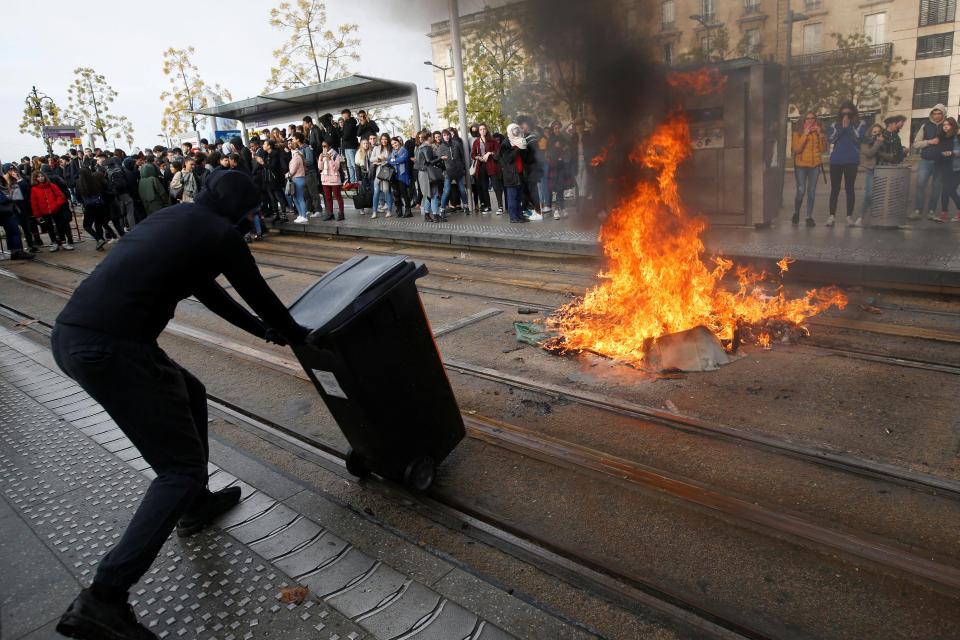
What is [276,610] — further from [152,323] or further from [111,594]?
[152,323]

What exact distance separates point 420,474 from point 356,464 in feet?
1.57

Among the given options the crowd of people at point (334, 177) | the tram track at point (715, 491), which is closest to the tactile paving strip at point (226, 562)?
the tram track at point (715, 491)

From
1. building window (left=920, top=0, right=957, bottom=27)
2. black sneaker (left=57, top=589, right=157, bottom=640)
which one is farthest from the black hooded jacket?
building window (left=920, top=0, right=957, bottom=27)

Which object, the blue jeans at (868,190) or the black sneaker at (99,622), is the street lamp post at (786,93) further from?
the black sneaker at (99,622)

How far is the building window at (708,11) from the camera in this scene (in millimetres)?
8648

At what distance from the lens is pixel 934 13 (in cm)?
984

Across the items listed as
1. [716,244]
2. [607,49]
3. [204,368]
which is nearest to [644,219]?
[607,49]

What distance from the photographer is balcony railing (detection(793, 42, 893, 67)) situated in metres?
9.41

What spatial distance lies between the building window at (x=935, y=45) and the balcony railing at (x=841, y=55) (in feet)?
1.53

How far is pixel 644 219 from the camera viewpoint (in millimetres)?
6453

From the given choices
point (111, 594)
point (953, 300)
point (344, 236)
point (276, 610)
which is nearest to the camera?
point (111, 594)

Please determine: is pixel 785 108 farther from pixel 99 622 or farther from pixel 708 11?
pixel 99 622

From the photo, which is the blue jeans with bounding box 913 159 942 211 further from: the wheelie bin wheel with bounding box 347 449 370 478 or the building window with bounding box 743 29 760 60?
the wheelie bin wheel with bounding box 347 449 370 478

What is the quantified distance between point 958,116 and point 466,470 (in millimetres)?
10714
